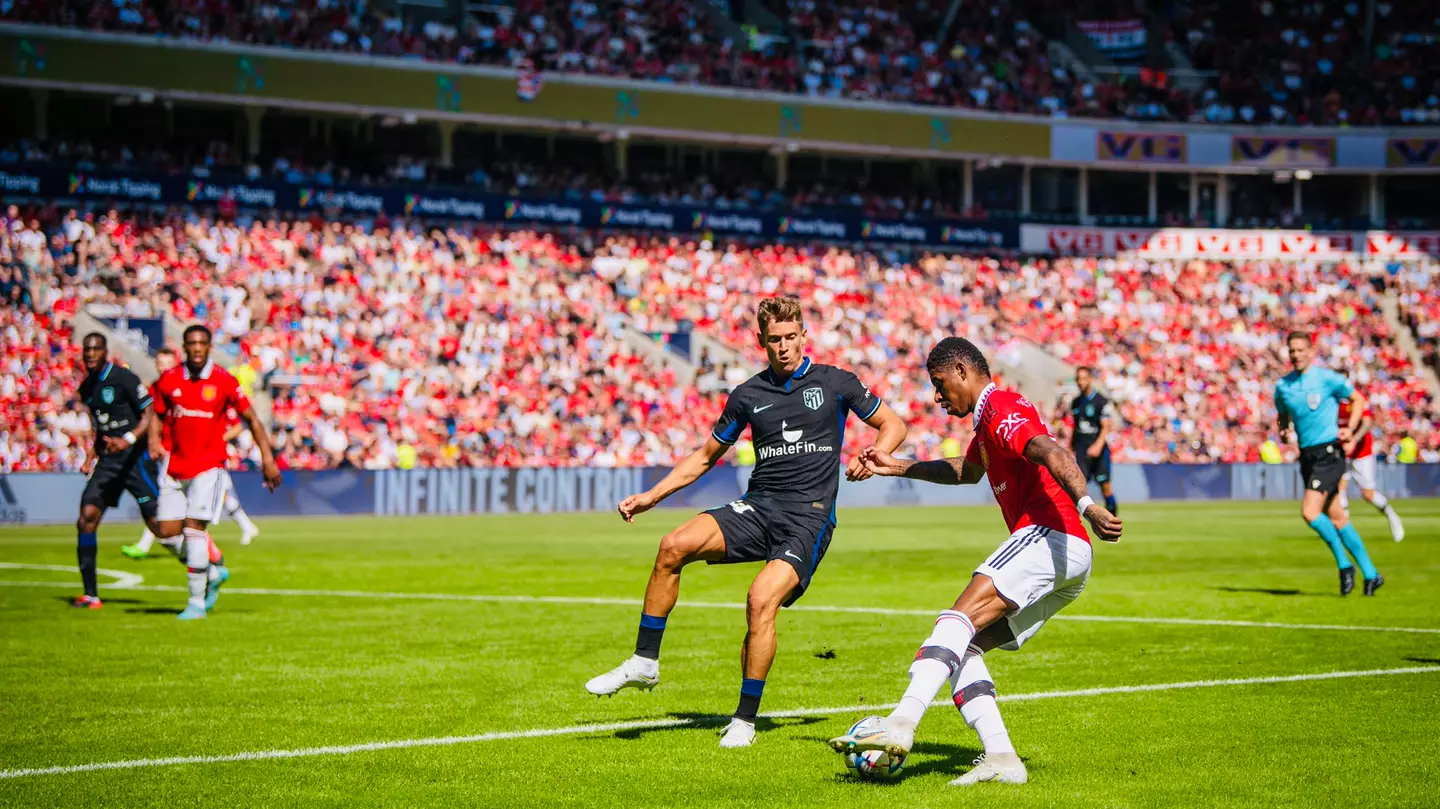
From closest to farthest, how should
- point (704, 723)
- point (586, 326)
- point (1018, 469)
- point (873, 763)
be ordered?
point (873, 763) < point (1018, 469) < point (704, 723) < point (586, 326)

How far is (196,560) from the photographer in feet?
49.0

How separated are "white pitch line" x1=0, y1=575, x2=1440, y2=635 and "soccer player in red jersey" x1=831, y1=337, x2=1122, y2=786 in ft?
22.0

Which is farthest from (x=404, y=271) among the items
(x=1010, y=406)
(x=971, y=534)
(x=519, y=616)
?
(x=1010, y=406)

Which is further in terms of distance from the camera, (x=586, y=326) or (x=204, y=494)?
(x=586, y=326)

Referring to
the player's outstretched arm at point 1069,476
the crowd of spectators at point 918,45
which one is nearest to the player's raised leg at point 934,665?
the player's outstretched arm at point 1069,476

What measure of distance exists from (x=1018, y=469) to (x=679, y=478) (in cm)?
217

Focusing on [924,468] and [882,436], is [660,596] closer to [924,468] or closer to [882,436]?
[882,436]

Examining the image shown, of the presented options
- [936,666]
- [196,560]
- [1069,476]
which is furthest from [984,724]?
[196,560]

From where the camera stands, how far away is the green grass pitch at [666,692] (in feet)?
23.7

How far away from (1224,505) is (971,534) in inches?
556

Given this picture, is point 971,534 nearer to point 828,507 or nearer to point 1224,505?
point 1224,505

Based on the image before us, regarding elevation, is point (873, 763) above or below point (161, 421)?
below

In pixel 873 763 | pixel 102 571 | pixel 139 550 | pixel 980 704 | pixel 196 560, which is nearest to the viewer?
pixel 873 763

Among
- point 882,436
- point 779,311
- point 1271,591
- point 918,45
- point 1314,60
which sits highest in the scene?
point 1314,60
